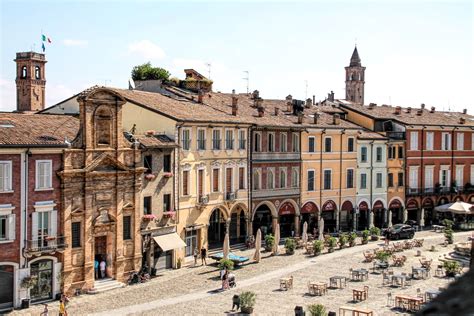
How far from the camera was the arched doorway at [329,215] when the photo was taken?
55.6 m

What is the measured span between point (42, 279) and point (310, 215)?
1088 inches

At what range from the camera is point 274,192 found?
50438 mm

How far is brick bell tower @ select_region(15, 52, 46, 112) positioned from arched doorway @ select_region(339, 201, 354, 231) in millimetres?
33802

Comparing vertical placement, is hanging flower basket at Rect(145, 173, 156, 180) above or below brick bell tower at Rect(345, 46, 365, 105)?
below

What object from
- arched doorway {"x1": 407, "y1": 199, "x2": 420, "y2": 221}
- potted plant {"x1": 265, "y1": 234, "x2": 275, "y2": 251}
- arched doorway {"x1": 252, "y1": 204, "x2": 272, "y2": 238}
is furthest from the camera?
arched doorway {"x1": 407, "y1": 199, "x2": 420, "y2": 221}

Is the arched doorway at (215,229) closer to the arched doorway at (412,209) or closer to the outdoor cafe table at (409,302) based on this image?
the outdoor cafe table at (409,302)

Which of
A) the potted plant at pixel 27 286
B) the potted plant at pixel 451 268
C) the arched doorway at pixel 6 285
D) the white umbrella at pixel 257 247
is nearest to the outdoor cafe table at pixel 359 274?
the potted plant at pixel 451 268

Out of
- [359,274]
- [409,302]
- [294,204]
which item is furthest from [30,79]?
[409,302]

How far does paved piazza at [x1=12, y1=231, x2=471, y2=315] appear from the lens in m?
30.9

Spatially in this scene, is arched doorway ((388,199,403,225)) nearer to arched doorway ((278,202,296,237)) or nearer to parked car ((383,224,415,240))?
parked car ((383,224,415,240))

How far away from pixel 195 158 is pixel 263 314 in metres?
16.2

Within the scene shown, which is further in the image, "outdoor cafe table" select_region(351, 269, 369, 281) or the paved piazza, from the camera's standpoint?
"outdoor cafe table" select_region(351, 269, 369, 281)

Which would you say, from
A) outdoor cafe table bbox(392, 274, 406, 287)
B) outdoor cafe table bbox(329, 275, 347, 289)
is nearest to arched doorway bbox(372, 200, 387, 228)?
outdoor cafe table bbox(392, 274, 406, 287)

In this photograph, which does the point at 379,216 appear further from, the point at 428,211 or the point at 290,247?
the point at 290,247
